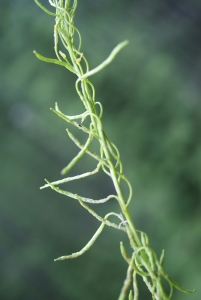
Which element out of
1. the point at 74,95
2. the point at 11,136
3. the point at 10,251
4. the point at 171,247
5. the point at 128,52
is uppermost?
the point at 128,52

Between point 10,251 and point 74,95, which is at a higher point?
point 74,95

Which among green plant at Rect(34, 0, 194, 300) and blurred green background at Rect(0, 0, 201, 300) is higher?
blurred green background at Rect(0, 0, 201, 300)

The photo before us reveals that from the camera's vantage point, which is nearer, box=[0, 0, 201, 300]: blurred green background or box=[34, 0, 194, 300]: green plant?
box=[34, 0, 194, 300]: green plant

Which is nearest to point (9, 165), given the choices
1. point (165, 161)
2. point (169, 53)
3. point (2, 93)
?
point (2, 93)

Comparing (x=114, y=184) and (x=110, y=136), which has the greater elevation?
(x=110, y=136)

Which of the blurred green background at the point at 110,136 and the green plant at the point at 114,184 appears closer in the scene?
the green plant at the point at 114,184

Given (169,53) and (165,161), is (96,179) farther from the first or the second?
(169,53)

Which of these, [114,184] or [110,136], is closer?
[114,184]

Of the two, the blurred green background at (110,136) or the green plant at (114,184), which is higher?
the blurred green background at (110,136)
